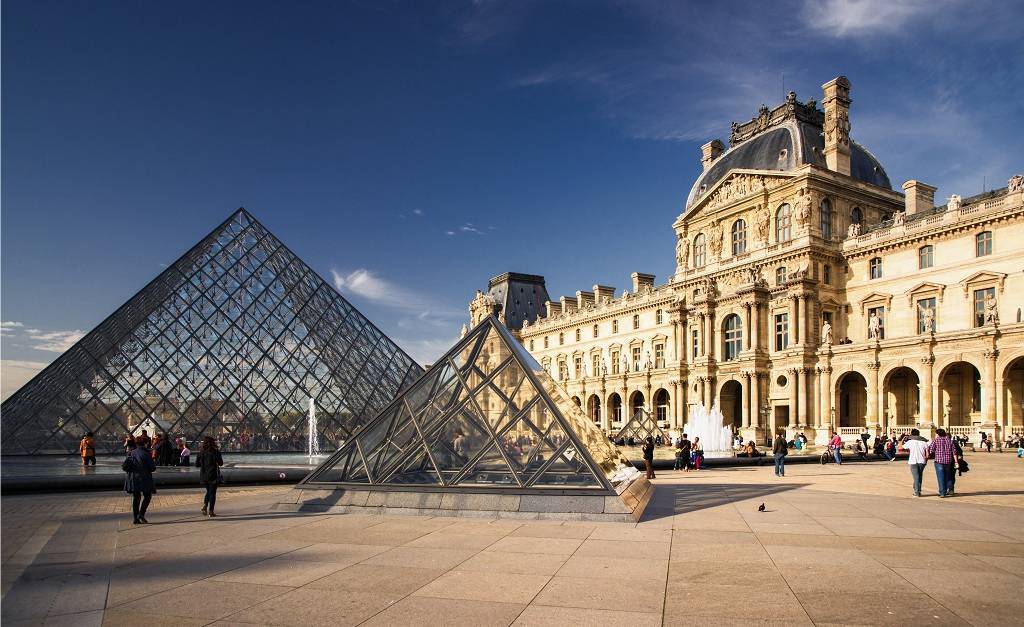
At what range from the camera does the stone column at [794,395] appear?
1801 inches

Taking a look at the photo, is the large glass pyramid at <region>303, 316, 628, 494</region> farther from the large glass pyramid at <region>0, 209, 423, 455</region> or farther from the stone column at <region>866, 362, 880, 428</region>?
the stone column at <region>866, 362, 880, 428</region>

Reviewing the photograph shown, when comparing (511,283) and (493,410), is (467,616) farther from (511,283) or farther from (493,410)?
(511,283)

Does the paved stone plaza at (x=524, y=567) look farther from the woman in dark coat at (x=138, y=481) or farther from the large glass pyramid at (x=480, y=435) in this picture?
the large glass pyramid at (x=480, y=435)

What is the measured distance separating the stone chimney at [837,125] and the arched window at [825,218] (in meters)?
2.98

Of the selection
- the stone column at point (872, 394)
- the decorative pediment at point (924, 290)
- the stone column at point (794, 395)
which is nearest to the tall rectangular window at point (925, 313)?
the decorative pediment at point (924, 290)

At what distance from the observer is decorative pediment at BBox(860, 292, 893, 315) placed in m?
45.4

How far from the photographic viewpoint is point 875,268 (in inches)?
1847

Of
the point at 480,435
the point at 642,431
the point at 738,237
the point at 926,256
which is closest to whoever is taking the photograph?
the point at 480,435

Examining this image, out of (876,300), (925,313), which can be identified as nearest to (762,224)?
(876,300)

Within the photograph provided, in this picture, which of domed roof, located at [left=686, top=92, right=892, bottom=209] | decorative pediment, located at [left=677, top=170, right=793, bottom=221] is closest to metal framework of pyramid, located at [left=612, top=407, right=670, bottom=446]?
decorative pediment, located at [left=677, top=170, right=793, bottom=221]

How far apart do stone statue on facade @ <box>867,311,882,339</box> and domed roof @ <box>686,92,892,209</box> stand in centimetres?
1110

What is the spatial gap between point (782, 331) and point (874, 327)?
6.79 metres

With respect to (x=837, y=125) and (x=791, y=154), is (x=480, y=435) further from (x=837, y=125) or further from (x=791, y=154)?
(x=837, y=125)

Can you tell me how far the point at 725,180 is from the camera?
180 ft
